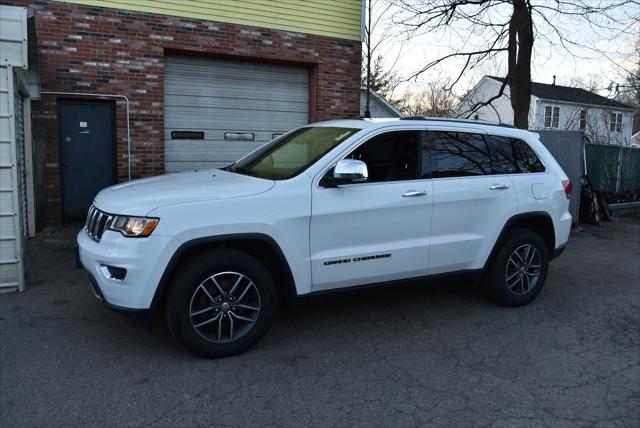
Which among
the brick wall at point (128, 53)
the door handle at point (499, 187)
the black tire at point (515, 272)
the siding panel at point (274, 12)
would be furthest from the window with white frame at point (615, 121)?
the door handle at point (499, 187)

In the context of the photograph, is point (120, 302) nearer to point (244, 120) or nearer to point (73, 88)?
point (73, 88)

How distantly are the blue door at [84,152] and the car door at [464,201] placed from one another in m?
6.41

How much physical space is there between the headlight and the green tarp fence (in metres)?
11.6

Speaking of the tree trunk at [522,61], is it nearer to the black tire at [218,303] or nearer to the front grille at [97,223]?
the black tire at [218,303]

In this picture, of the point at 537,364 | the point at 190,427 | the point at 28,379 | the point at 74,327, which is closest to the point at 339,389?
the point at 190,427

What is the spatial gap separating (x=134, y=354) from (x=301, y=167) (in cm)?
191

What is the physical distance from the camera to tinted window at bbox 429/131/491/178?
16.2 ft

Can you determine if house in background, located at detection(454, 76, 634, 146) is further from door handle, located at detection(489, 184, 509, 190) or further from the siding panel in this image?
door handle, located at detection(489, 184, 509, 190)

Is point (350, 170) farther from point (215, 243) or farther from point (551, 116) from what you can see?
point (551, 116)

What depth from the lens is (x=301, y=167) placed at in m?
4.42

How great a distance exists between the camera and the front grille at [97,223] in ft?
13.1

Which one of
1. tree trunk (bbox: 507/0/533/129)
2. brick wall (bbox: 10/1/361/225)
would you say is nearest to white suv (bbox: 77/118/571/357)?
brick wall (bbox: 10/1/361/225)

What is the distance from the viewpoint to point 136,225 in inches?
149

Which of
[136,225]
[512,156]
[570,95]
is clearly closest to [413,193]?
[512,156]
